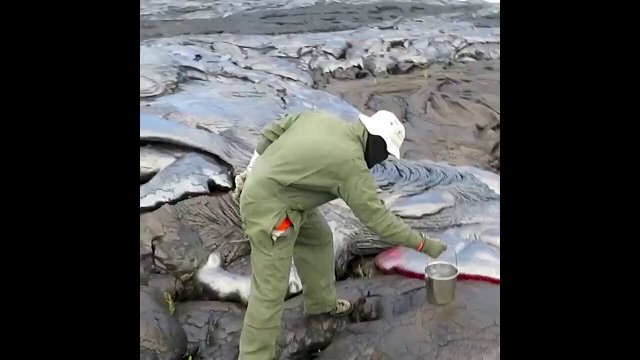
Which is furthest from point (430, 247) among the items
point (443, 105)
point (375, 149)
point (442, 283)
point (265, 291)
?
point (443, 105)

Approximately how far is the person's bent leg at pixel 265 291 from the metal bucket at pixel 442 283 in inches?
28.3

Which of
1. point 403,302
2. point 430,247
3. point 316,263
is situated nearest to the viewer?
point 430,247

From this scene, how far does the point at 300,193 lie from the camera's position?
270 cm

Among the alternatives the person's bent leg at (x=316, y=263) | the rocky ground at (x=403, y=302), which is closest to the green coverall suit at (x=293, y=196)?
the person's bent leg at (x=316, y=263)

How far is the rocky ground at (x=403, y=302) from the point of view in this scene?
9.59ft

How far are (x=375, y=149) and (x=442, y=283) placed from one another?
762 millimetres

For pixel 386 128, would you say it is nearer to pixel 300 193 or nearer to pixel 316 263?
pixel 300 193

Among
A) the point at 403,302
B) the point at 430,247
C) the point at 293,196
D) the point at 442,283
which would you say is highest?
the point at 293,196

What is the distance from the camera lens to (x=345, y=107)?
4898 millimetres

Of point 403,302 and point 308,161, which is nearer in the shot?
point 308,161

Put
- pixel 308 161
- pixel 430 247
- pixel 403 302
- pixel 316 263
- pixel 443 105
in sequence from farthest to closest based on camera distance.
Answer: pixel 443 105
pixel 403 302
pixel 316 263
pixel 430 247
pixel 308 161

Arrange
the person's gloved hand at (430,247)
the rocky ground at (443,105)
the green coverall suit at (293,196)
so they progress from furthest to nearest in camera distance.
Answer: the rocky ground at (443,105), the person's gloved hand at (430,247), the green coverall suit at (293,196)

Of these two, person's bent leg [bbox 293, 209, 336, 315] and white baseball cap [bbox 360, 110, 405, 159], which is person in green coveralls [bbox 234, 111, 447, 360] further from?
person's bent leg [bbox 293, 209, 336, 315]

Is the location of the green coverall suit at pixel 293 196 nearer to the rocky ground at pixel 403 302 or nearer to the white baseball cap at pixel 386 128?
the white baseball cap at pixel 386 128
